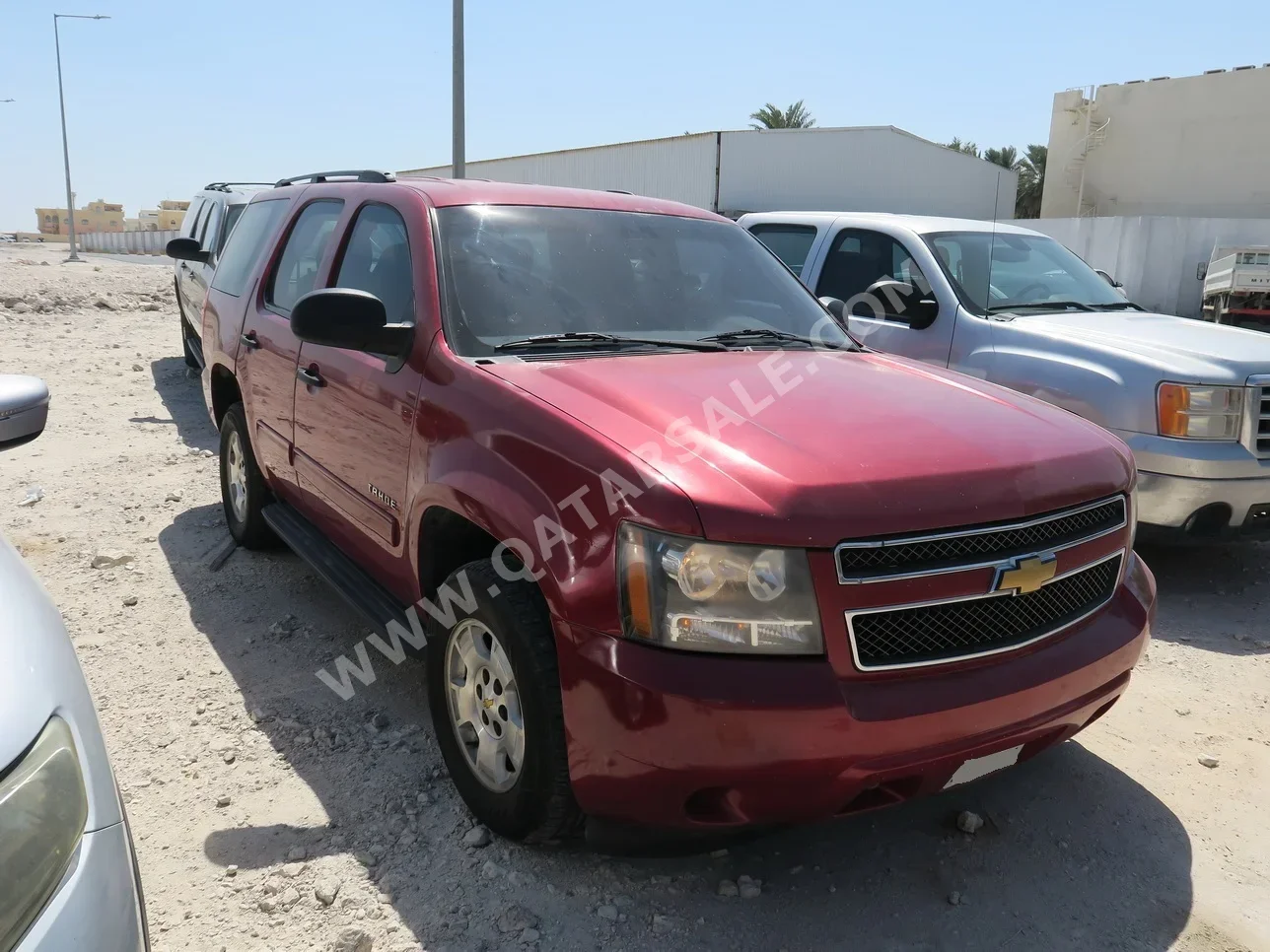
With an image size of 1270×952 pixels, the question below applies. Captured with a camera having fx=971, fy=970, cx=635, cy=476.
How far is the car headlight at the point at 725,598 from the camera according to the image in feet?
6.90

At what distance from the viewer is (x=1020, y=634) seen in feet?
7.73

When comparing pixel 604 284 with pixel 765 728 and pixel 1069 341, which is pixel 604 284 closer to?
pixel 765 728

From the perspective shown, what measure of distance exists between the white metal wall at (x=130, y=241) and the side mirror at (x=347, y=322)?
55.5 m

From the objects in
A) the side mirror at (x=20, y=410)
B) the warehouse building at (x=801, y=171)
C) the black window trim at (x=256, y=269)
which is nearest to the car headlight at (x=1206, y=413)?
the black window trim at (x=256, y=269)

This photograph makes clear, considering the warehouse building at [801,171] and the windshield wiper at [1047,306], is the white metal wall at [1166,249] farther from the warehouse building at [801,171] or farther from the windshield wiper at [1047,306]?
the windshield wiper at [1047,306]

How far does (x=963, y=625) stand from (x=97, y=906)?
5.86 feet

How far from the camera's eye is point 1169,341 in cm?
503

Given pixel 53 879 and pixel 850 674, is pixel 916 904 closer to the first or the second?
pixel 850 674

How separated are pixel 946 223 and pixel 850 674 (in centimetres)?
499

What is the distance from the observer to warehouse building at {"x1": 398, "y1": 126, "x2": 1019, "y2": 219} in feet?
94.2

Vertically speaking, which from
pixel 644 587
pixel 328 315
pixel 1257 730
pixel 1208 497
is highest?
pixel 328 315

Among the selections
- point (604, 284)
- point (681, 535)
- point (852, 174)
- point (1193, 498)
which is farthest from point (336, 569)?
point (852, 174)

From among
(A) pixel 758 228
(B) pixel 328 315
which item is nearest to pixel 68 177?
(A) pixel 758 228

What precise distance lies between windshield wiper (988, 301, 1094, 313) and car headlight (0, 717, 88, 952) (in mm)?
5319
